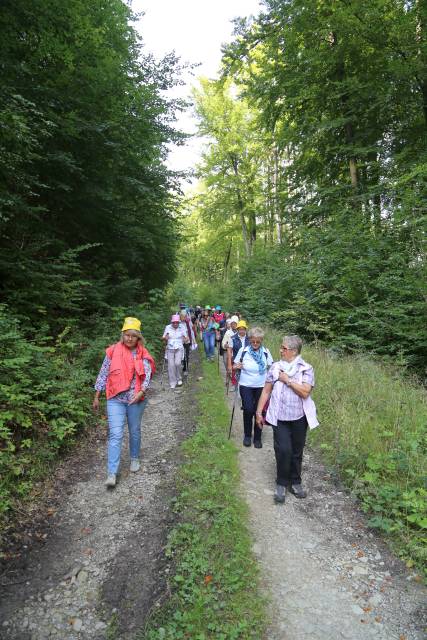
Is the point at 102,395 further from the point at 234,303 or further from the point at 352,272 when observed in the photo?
the point at 234,303

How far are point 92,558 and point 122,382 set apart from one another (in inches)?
75.1

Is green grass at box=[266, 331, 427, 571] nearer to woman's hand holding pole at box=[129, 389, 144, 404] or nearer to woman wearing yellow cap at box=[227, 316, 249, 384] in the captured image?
woman wearing yellow cap at box=[227, 316, 249, 384]

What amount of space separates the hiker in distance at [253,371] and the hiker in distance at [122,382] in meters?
1.71

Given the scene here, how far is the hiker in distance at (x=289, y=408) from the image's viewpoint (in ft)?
13.7

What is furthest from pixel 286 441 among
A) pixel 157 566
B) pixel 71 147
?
pixel 71 147

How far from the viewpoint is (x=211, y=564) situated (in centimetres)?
313

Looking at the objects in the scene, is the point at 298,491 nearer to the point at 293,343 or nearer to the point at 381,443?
the point at 381,443

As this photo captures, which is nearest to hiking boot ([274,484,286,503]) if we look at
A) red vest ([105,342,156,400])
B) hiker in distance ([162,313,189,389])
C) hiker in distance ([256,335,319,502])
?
hiker in distance ([256,335,319,502])

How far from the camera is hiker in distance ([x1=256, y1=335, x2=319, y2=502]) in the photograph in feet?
13.7

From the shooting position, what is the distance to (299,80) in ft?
41.5

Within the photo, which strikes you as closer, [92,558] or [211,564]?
[211,564]

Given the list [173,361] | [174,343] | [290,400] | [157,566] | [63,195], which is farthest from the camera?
[173,361]

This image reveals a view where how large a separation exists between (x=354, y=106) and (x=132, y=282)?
387 inches

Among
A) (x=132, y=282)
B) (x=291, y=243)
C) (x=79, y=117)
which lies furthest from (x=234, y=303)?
(x=79, y=117)
